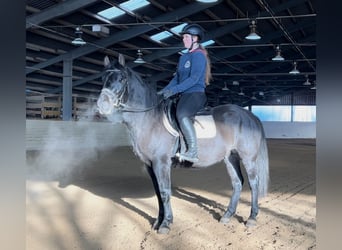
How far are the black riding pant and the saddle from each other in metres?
0.12

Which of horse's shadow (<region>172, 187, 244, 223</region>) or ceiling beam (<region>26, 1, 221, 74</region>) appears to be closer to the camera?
horse's shadow (<region>172, 187, 244, 223</region>)

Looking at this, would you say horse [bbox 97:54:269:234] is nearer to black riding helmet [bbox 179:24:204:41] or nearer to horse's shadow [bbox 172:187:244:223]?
horse's shadow [bbox 172:187:244:223]

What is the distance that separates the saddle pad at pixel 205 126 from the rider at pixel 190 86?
181mm

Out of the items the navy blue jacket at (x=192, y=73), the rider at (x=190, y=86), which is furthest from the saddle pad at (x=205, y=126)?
the navy blue jacket at (x=192, y=73)

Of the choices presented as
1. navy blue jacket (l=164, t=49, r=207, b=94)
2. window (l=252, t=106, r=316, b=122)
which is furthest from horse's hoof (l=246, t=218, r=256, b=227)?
window (l=252, t=106, r=316, b=122)

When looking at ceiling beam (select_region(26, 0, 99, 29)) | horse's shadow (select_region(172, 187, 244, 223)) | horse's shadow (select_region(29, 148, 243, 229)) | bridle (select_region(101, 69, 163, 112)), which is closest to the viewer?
bridle (select_region(101, 69, 163, 112))

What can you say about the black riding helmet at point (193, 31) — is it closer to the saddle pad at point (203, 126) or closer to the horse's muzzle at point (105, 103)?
the saddle pad at point (203, 126)

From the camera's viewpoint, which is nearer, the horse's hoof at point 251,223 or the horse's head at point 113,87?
the horse's head at point 113,87

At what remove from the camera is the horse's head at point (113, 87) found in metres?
3.45

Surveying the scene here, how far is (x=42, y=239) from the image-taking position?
336cm

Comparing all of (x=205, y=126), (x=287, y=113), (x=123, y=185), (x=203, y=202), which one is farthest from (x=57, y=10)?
(x=287, y=113)

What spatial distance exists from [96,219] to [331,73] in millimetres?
3739

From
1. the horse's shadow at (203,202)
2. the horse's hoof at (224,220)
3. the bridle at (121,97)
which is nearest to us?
the bridle at (121,97)

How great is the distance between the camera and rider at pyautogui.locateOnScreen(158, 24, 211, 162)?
3.61 meters
